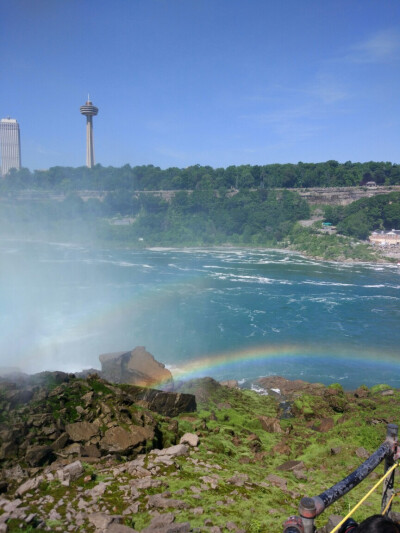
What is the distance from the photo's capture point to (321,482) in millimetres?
6176

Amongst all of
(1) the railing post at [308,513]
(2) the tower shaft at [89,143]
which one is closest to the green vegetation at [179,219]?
(2) the tower shaft at [89,143]

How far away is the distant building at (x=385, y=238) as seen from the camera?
5178 centimetres

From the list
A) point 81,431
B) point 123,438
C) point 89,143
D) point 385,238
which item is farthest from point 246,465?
point 89,143

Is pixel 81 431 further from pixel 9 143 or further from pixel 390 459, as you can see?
pixel 9 143

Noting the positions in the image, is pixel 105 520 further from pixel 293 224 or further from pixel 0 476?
pixel 293 224

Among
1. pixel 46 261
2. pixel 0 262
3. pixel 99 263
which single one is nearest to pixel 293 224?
pixel 99 263

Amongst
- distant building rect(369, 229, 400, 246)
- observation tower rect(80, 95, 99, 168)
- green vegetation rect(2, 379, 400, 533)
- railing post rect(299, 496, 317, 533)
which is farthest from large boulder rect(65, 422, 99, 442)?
observation tower rect(80, 95, 99, 168)

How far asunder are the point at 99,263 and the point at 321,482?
36379 mm

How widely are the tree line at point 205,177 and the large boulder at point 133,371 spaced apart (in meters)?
67.6

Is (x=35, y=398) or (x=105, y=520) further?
(x=35, y=398)

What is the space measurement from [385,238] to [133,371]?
162ft

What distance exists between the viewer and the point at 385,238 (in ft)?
174

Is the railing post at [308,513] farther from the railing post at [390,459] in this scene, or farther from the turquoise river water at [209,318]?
the turquoise river water at [209,318]

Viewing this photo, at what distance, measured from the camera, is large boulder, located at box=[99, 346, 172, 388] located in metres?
10.6
